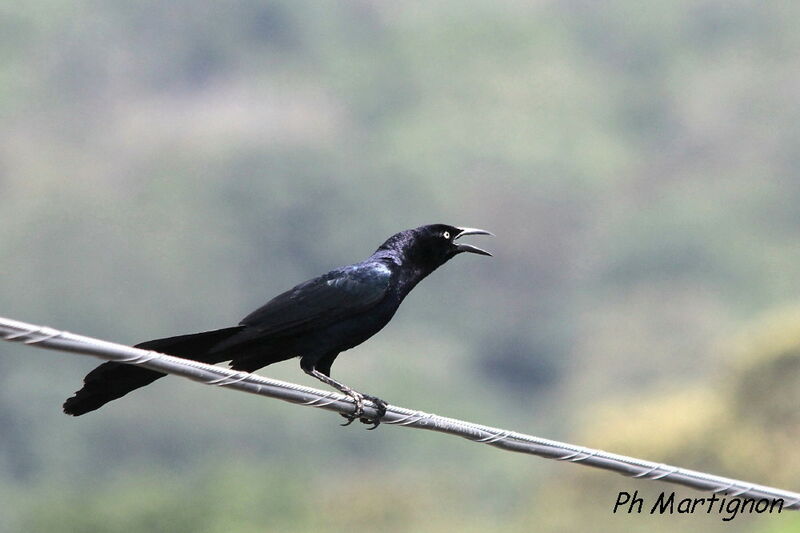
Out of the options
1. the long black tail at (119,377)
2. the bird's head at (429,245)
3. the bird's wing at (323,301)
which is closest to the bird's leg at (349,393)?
the bird's wing at (323,301)

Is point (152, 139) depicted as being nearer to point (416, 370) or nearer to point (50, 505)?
point (416, 370)

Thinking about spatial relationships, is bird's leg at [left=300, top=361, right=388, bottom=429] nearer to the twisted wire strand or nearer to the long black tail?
the twisted wire strand

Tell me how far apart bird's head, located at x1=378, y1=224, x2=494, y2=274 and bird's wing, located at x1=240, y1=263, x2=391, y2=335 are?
638mm

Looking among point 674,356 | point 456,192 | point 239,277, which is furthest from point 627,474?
point 456,192

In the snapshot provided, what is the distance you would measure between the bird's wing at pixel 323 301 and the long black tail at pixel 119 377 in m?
0.60

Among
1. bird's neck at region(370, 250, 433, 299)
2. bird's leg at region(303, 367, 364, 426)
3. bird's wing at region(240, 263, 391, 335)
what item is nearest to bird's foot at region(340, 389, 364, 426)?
bird's leg at region(303, 367, 364, 426)

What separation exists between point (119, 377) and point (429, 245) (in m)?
3.58

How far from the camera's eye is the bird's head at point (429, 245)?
12.2m

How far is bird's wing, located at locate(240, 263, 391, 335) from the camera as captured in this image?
10.8 m

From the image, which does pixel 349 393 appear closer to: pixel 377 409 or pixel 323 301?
pixel 377 409

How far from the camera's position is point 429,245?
40.7 feet

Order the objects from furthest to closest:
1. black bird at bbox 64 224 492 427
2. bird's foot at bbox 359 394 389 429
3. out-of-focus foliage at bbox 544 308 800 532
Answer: out-of-focus foliage at bbox 544 308 800 532 < black bird at bbox 64 224 492 427 < bird's foot at bbox 359 394 389 429

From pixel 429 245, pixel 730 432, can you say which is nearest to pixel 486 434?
pixel 429 245

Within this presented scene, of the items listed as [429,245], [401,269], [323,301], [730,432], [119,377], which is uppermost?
[730,432]
